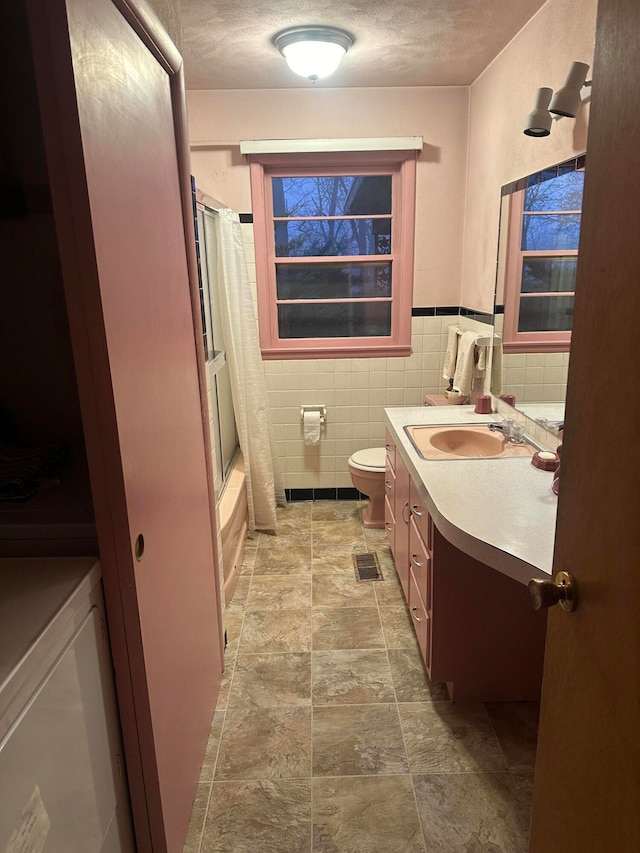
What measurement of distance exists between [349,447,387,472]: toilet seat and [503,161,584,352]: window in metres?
1.00

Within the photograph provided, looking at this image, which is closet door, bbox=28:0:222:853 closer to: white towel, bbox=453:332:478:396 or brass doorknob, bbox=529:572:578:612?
brass doorknob, bbox=529:572:578:612

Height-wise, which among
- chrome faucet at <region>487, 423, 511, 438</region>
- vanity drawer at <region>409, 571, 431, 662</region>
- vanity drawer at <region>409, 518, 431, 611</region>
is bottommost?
vanity drawer at <region>409, 571, 431, 662</region>

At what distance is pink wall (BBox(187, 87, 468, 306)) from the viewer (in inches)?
126

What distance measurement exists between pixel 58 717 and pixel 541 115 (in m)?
2.20

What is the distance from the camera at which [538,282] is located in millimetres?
2268

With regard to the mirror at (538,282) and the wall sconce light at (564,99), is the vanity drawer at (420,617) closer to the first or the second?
the mirror at (538,282)

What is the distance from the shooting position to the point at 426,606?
1.97 meters

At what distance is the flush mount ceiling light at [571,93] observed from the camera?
68.2 inches

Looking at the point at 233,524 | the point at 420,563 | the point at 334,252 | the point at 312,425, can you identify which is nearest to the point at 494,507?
the point at 420,563

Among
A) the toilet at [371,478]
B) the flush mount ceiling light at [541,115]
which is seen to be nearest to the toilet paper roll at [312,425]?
the toilet at [371,478]

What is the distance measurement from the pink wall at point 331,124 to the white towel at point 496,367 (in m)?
1.13

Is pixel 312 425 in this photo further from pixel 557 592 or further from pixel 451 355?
pixel 557 592

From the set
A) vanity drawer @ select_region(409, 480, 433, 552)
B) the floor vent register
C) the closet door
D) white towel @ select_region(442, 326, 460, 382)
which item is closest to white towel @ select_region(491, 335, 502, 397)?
white towel @ select_region(442, 326, 460, 382)

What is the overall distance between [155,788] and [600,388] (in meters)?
1.30
